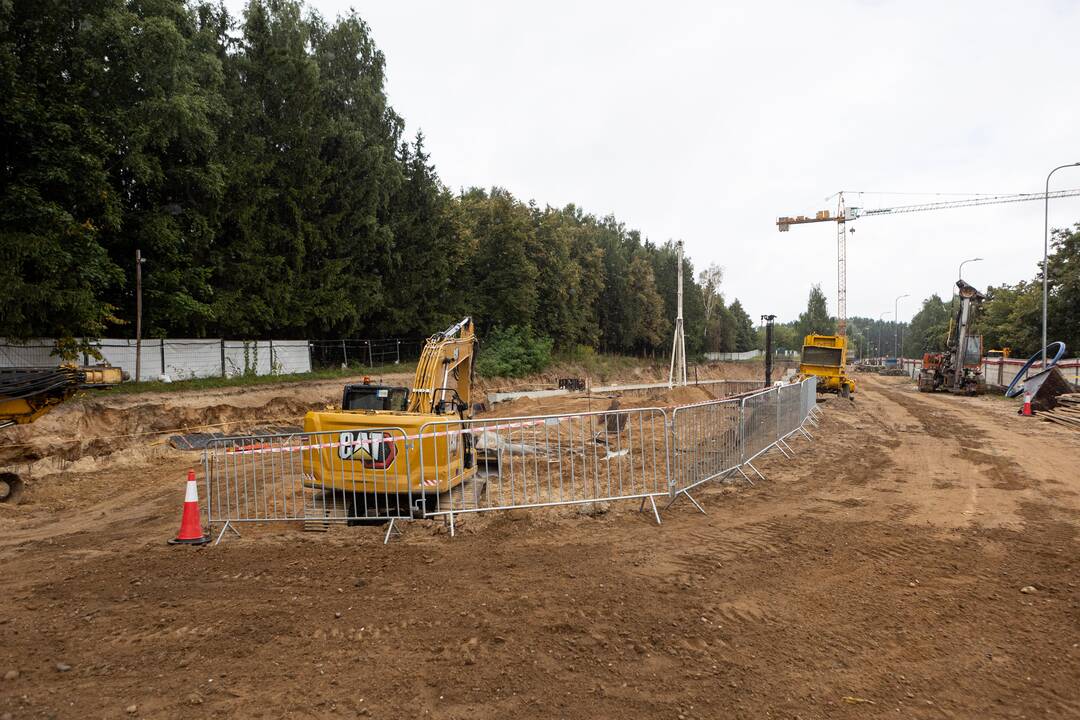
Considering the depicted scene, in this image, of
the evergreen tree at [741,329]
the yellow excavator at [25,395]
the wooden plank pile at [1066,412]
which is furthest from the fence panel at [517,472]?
the evergreen tree at [741,329]

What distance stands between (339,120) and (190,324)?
1431 cm

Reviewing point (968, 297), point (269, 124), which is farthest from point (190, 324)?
point (968, 297)

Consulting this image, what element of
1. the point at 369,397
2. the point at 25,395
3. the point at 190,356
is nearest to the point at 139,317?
the point at 190,356

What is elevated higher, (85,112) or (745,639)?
(85,112)

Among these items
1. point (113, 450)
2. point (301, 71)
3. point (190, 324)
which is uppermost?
point (301, 71)

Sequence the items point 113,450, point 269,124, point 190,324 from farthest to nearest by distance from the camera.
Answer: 1. point 269,124
2. point 190,324
3. point 113,450

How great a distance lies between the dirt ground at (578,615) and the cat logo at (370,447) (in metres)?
0.86

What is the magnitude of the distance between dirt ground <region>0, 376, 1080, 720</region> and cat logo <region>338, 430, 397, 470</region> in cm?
86

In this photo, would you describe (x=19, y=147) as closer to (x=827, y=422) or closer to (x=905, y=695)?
(x=905, y=695)

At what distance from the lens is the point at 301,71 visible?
28.6m

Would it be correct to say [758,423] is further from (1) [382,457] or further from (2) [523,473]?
(1) [382,457]

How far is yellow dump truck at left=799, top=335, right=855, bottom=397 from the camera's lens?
2758 cm

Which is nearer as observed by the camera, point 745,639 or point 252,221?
point 745,639

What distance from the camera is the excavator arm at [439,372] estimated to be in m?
9.33
